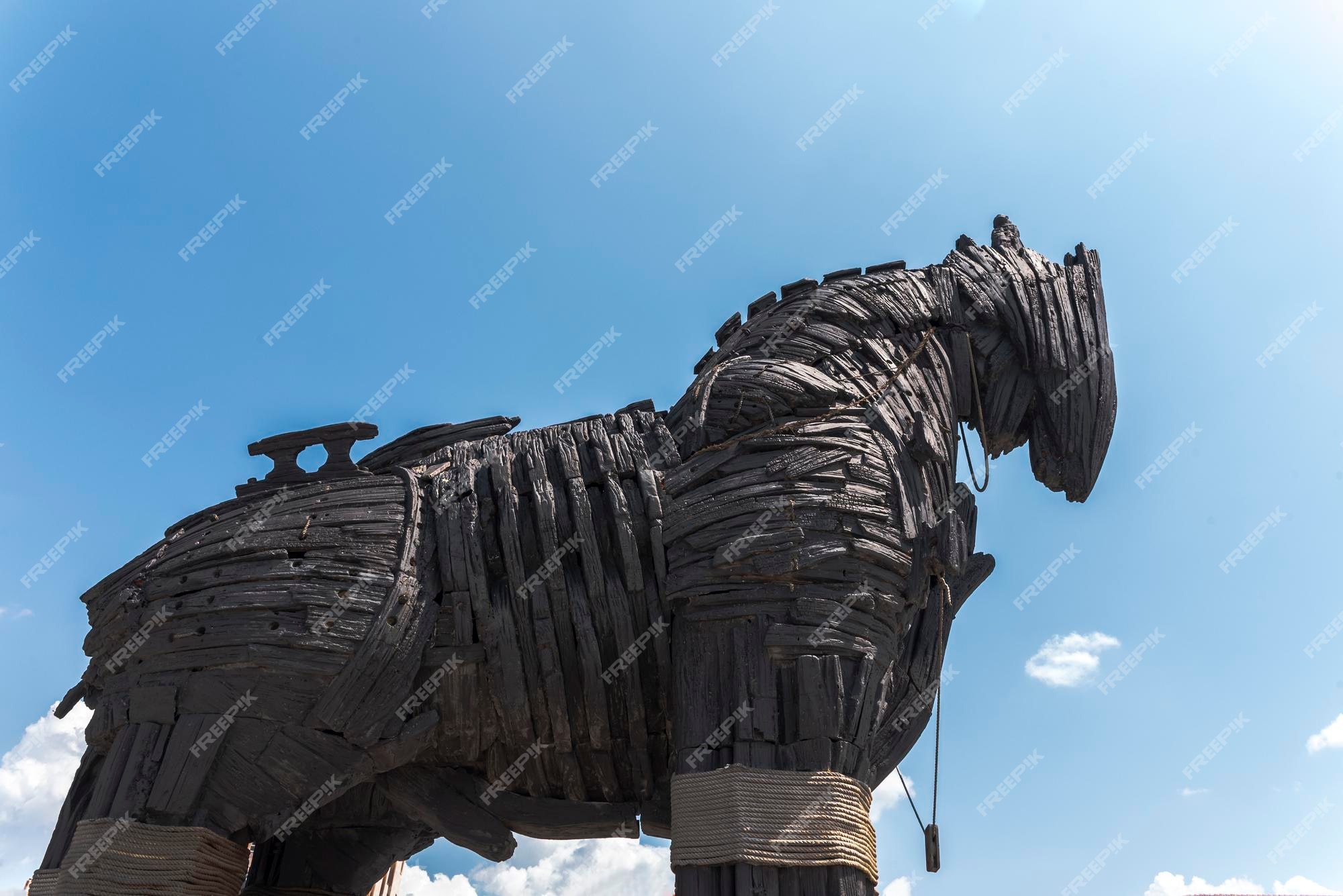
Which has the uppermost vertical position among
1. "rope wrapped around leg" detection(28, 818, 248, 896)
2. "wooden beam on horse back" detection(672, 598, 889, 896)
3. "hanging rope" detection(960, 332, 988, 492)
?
"hanging rope" detection(960, 332, 988, 492)

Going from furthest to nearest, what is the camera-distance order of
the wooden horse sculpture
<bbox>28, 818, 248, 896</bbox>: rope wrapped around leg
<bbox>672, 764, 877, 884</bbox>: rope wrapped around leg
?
the wooden horse sculpture, <bbox>28, 818, 248, 896</bbox>: rope wrapped around leg, <bbox>672, 764, 877, 884</bbox>: rope wrapped around leg

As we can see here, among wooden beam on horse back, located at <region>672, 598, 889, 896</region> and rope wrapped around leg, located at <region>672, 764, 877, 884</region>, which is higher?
wooden beam on horse back, located at <region>672, 598, 889, 896</region>

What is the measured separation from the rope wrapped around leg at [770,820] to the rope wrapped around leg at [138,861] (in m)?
2.04

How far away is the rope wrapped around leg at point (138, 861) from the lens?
15.6 feet

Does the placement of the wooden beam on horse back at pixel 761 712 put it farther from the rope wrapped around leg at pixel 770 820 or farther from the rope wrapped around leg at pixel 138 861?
the rope wrapped around leg at pixel 138 861

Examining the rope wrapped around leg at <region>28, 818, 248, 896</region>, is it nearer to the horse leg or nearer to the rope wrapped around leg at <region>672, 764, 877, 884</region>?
the horse leg

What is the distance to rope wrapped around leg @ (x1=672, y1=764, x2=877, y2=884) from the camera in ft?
15.2

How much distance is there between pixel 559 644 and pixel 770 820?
1276 mm

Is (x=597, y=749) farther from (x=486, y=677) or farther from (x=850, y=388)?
(x=850, y=388)

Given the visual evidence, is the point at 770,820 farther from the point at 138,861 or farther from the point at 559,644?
the point at 138,861

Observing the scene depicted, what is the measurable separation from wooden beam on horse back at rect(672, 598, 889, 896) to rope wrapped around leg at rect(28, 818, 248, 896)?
2.06m

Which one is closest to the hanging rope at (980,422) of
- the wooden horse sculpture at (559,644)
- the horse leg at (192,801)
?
the wooden horse sculpture at (559,644)

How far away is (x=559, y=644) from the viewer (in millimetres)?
5273

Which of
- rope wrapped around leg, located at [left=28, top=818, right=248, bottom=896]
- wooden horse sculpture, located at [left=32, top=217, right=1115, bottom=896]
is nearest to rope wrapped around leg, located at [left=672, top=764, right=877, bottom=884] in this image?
wooden horse sculpture, located at [left=32, top=217, right=1115, bottom=896]
